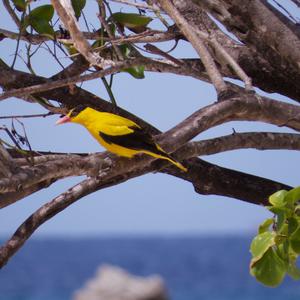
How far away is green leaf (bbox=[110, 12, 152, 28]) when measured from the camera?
3572 mm

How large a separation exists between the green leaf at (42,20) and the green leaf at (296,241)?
142cm

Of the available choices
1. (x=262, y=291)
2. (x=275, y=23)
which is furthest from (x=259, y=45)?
(x=262, y=291)

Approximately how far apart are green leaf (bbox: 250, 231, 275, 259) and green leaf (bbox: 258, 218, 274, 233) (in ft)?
0.21

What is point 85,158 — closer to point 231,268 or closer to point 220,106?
point 220,106

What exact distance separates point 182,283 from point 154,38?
34111mm

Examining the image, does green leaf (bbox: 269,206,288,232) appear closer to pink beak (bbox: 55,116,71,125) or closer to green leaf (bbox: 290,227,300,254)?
green leaf (bbox: 290,227,300,254)

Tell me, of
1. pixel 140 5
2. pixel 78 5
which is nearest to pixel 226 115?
pixel 140 5

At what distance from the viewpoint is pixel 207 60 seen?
9.73ft

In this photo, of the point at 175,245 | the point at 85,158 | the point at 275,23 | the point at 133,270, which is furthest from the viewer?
the point at 175,245

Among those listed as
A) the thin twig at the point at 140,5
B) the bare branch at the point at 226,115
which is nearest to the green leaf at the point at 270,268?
the bare branch at the point at 226,115

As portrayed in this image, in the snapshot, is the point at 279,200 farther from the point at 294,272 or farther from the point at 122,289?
the point at 122,289

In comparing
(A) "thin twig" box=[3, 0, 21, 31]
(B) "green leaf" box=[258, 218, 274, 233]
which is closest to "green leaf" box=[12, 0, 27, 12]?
(A) "thin twig" box=[3, 0, 21, 31]

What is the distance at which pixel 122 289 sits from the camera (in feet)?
55.2

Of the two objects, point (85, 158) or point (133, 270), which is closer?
point (85, 158)
